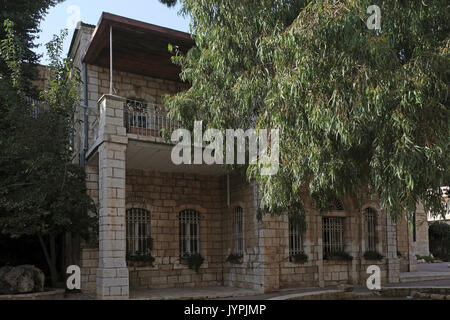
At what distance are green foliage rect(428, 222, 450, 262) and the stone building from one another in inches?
526

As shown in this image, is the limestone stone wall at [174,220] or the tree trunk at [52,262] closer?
the tree trunk at [52,262]

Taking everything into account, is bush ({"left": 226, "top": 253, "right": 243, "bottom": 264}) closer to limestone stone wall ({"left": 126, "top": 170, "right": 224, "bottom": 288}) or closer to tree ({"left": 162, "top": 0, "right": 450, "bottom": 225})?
limestone stone wall ({"left": 126, "top": 170, "right": 224, "bottom": 288})

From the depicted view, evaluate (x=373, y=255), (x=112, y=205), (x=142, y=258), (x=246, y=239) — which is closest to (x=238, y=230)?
(x=246, y=239)

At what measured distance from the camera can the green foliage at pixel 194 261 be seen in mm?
13562

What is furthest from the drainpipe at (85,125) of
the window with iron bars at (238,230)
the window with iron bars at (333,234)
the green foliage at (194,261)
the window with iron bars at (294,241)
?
the window with iron bars at (333,234)

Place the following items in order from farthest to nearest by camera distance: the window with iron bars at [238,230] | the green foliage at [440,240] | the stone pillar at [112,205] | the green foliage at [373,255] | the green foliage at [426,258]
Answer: the green foliage at [440,240]
the green foliage at [426,258]
the green foliage at [373,255]
the window with iron bars at [238,230]
the stone pillar at [112,205]

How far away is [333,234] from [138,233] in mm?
5647

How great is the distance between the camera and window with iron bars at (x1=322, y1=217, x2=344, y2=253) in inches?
552

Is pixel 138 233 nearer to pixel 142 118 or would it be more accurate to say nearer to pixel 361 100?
pixel 142 118

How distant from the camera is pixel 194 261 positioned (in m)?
13.6

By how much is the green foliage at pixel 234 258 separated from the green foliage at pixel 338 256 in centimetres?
247

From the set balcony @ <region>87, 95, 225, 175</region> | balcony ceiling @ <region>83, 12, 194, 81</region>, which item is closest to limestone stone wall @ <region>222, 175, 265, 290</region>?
balcony @ <region>87, 95, 225, 175</region>

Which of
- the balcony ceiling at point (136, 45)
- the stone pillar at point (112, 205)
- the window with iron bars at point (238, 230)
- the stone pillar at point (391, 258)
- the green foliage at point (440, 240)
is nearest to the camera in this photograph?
the stone pillar at point (112, 205)

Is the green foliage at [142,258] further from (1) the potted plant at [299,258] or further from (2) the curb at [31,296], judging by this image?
(1) the potted plant at [299,258]
